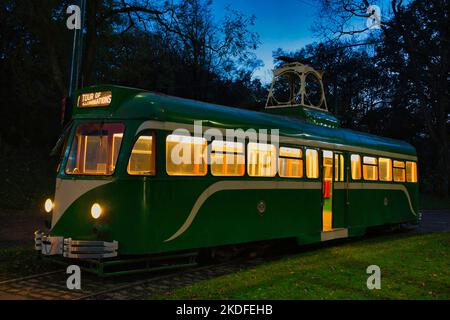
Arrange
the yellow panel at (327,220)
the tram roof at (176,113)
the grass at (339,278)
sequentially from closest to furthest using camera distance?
the grass at (339,278), the tram roof at (176,113), the yellow panel at (327,220)

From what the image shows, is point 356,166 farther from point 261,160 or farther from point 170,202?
point 170,202

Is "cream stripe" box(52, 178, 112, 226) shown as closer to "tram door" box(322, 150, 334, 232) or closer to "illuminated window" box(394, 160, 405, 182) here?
"tram door" box(322, 150, 334, 232)

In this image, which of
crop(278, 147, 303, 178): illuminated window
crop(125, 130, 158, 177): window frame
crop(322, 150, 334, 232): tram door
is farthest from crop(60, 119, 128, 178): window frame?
crop(322, 150, 334, 232): tram door

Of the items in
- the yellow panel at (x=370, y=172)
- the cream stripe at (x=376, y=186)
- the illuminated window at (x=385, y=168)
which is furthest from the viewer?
the illuminated window at (x=385, y=168)

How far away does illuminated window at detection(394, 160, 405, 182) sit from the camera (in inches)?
684

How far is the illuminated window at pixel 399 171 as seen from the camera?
57.0 ft

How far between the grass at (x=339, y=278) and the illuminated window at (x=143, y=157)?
2.11 meters

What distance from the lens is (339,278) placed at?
870 centimetres

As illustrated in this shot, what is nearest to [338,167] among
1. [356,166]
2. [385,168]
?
[356,166]

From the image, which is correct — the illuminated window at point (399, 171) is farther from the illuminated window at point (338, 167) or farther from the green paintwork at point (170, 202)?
the green paintwork at point (170, 202)

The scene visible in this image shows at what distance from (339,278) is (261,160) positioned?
10.9ft

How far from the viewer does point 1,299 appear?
7582 mm

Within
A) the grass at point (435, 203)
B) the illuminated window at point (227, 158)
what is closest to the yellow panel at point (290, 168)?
the illuminated window at point (227, 158)

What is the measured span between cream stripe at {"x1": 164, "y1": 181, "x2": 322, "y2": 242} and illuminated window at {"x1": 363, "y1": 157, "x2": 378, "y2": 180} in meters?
3.36
